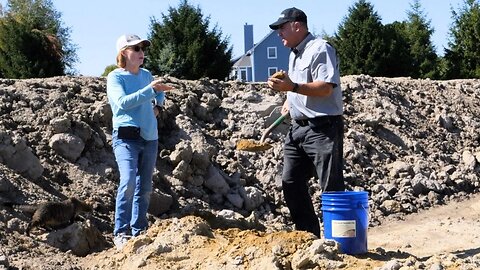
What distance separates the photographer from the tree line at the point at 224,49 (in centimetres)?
1538

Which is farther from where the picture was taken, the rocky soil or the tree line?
the tree line

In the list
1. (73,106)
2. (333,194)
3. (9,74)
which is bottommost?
(333,194)

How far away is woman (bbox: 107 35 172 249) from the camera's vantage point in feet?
18.9

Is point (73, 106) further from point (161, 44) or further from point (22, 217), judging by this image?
point (161, 44)

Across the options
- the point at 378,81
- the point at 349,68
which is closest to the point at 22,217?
the point at 378,81

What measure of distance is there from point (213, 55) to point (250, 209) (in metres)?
7.80

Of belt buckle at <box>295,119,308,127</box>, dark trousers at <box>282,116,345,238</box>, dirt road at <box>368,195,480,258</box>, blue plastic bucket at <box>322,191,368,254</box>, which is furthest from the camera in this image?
dirt road at <box>368,195,480,258</box>

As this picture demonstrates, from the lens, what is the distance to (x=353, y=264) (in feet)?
15.4

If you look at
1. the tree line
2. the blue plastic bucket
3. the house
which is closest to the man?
the blue plastic bucket

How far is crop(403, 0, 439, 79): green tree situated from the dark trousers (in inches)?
505

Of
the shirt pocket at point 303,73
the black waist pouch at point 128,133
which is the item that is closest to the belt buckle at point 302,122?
the shirt pocket at point 303,73

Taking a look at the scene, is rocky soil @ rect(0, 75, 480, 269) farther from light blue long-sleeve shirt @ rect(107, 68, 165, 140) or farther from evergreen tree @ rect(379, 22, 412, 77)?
evergreen tree @ rect(379, 22, 412, 77)

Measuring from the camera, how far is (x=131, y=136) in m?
5.77

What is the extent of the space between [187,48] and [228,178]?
282 inches
